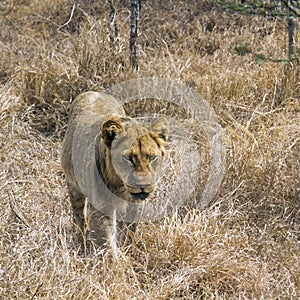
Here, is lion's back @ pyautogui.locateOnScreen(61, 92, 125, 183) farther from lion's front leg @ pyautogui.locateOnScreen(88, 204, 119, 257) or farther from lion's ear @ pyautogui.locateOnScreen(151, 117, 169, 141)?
lion's ear @ pyautogui.locateOnScreen(151, 117, 169, 141)

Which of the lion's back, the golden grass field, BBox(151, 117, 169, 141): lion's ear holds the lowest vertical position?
the golden grass field

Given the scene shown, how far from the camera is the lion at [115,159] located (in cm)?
339

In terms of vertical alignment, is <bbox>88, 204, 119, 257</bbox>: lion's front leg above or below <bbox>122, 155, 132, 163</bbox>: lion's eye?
below

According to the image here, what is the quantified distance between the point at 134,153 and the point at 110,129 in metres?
0.23

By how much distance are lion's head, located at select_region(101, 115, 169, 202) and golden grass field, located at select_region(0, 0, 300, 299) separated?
0.55m

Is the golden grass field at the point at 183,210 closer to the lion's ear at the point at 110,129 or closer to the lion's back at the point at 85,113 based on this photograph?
the lion's back at the point at 85,113

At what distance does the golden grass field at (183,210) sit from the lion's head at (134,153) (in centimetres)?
55

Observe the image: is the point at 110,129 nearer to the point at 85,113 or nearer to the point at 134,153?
the point at 134,153

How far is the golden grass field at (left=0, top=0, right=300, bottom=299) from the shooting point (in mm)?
3668

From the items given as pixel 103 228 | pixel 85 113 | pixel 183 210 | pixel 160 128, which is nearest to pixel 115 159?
pixel 160 128

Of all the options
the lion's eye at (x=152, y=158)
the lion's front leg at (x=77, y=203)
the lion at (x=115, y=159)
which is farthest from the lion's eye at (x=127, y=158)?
the lion's front leg at (x=77, y=203)

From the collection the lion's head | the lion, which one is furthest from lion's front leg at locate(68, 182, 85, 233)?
the lion's head

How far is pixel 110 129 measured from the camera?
349 cm

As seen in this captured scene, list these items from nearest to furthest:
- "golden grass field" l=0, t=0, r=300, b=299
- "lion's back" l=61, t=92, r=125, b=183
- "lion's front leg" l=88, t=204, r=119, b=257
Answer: "golden grass field" l=0, t=0, r=300, b=299, "lion's front leg" l=88, t=204, r=119, b=257, "lion's back" l=61, t=92, r=125, b=183
